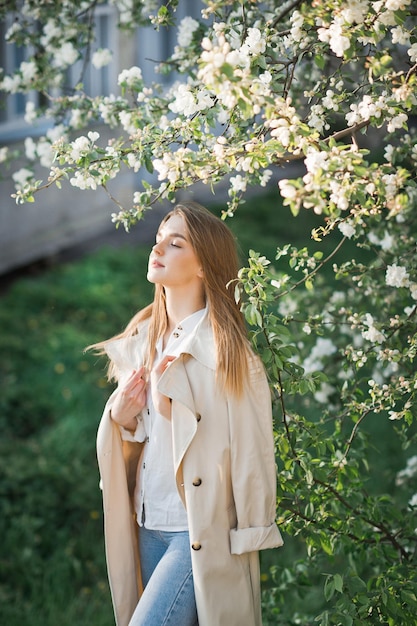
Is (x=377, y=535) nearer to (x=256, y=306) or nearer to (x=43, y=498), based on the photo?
(x=256, y=306)

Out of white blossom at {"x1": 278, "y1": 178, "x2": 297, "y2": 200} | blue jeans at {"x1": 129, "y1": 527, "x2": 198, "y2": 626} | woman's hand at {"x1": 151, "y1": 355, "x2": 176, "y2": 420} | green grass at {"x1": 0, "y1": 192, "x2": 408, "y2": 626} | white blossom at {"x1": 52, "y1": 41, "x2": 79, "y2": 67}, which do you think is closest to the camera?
white blossom at {"x1": 278, "y1": 178, "x2": 297, "y2": 200}

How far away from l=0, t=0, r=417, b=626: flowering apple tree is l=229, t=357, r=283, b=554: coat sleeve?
0.14 m

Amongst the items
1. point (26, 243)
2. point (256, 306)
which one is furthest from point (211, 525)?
point (26, 243)

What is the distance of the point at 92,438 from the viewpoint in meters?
5.41

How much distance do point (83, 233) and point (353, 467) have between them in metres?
6.50

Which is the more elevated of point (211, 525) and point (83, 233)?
point (211, 525)

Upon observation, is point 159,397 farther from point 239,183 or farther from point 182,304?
point 239,183

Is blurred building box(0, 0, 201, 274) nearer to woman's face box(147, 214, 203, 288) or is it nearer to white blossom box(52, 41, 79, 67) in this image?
white blossom box(52, 41, 79, 67)

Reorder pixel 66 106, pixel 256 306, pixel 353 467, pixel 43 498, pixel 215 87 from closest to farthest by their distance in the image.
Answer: pixel 215 87
pixel 256 306
pixel 353 467
pixel 66 106
pixel 43 498

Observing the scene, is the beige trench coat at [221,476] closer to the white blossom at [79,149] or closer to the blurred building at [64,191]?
the white blossom at [79,149]

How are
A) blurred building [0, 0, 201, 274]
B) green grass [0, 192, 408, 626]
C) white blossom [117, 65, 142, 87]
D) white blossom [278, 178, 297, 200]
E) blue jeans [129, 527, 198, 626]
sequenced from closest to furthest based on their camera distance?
white blossom [278, 178, 297, 200]
blue jeans [129, 527, 198, 626]
white blossom [117, 65, 142, 87]
green grass [0, 192, 408, 626]
blurred building [0, 0, 201, 274]

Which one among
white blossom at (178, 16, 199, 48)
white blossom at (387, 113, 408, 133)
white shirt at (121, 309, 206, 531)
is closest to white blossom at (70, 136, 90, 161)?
white shirt at (121, 309, 206, 531)

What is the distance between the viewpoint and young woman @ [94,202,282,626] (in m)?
2.52

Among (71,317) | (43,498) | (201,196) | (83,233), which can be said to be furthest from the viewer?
(201,196)
